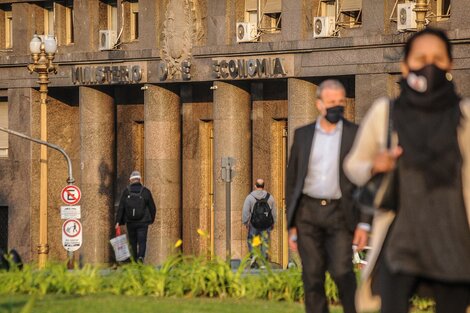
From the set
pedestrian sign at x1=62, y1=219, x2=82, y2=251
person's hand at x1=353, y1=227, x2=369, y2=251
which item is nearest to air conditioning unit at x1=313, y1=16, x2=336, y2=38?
pedestrian sign at x1=62, y1=219, x2=82, y2=251

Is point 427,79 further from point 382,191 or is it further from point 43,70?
point 43,70

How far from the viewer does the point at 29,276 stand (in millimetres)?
20297

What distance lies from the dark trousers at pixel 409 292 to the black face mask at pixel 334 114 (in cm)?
427

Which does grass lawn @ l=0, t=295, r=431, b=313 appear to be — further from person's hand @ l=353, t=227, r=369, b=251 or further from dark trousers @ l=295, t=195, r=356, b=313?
person's hand @ l=353, t=227, r=369, b=251

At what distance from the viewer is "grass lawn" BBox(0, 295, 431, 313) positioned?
16.8 m

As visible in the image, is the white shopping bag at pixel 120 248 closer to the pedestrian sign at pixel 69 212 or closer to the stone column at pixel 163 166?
the pedestrian sign at pixel 69 212

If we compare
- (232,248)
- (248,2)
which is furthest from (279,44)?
(232,248)

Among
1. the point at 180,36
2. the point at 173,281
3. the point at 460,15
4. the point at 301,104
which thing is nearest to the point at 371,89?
the point at 301,104

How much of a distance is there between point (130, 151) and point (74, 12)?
14.4 ft

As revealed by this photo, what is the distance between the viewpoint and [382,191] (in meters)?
8.27

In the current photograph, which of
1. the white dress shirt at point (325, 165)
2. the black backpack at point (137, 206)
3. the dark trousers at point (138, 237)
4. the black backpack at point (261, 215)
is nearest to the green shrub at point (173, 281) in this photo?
the white dress shirt at point (325, 165)

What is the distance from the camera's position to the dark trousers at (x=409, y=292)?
803cm

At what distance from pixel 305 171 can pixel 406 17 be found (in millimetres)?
27088

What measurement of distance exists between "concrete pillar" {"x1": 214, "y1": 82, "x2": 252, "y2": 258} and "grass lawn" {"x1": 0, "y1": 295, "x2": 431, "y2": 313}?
1040 inches
